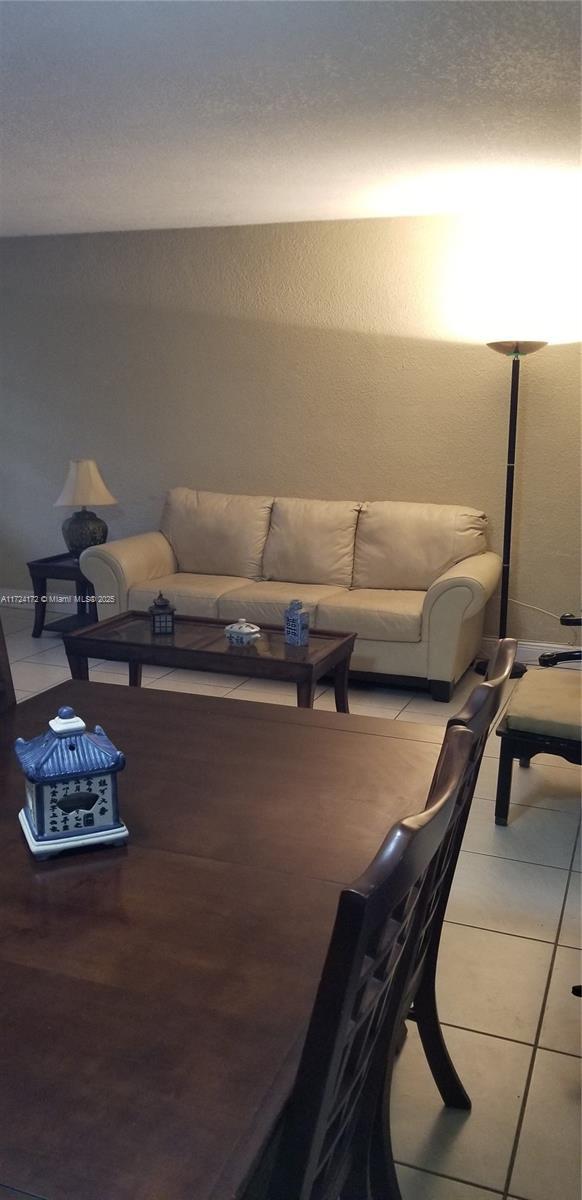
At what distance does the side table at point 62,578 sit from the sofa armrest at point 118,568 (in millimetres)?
307

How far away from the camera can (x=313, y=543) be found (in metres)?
5.01

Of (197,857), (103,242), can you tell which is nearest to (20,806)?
(197,857)

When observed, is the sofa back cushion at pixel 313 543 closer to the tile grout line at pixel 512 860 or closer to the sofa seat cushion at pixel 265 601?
the sofa seat cushion at pixel 265 601

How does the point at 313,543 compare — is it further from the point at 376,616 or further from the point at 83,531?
the point at 83,531

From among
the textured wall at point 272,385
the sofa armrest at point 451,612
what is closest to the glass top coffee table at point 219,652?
the sofa armrest at point 451,612

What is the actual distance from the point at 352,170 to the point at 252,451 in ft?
6.15

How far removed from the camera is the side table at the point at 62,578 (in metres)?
5.39

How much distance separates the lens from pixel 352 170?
3.99 metres

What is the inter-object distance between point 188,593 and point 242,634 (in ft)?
3.60

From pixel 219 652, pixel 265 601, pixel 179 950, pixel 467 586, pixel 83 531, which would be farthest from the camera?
pixel 83 531

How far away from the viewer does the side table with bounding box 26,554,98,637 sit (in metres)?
5.39

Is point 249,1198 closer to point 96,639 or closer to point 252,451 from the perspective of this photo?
point 96,639

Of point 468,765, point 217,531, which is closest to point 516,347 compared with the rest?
point 217,531

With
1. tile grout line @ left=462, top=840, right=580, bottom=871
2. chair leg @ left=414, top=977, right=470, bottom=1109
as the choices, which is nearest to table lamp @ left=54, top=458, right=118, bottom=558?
tile grout line @ left=462, top=840, right=580, bottom=871
